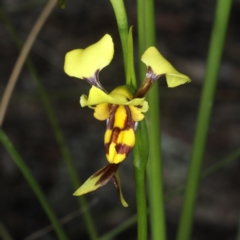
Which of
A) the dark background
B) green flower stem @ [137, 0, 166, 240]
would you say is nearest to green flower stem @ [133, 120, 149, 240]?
green flower stem @ [137, 0, 166, 240]

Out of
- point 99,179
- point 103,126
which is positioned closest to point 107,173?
point 99,179

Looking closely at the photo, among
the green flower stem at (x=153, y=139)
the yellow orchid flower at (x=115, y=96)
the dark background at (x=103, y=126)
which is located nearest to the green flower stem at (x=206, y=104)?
the green flower stem at (x=153, y=139)

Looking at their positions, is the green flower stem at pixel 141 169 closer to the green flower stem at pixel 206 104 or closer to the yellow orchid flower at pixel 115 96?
the yellow orchid flower at pixel 115 96

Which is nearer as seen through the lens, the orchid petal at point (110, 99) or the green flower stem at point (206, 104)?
the orchid petal at point (110, 99)

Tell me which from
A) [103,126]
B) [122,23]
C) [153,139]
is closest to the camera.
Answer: [122,23]

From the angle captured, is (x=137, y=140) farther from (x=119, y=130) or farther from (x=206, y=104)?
(x=206, y=104)

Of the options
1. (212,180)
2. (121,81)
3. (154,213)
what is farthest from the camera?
(121,81)

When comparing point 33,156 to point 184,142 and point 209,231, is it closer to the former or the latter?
point 184,142

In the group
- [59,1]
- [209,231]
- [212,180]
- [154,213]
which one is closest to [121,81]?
[212,180]
